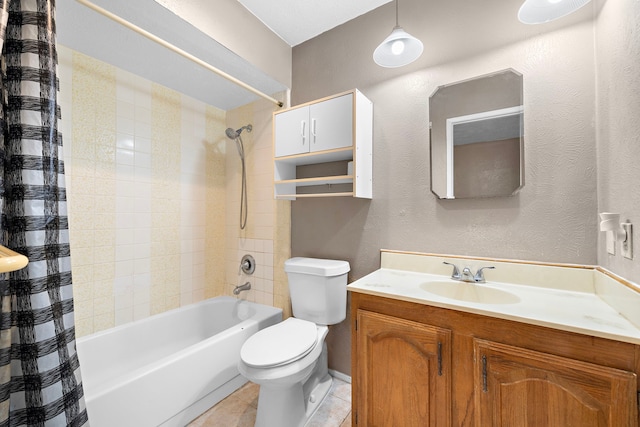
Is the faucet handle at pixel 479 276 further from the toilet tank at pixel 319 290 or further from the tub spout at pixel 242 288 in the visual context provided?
the tub spout at pixel 242 288

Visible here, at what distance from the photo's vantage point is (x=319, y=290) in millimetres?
1655

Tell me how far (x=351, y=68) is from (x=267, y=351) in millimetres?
1865

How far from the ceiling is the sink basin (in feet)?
5.83

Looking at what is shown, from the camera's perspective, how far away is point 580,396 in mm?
801

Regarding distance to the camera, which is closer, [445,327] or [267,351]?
[445,327]

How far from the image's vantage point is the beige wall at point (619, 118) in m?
0.86

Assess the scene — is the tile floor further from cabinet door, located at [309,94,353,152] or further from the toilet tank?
cabinet door, located at [309,94,353,152]

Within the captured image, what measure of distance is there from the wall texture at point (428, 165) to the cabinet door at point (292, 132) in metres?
0.32

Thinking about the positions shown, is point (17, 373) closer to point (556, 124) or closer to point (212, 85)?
point (212, 85)

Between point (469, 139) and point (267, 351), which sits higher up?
point (469, 139)

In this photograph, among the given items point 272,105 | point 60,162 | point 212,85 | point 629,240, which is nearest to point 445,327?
point 629,240

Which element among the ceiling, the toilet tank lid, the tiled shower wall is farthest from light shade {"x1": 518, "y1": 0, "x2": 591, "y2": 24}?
the tiled shower wall

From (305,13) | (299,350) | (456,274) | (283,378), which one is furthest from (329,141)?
(283,378)

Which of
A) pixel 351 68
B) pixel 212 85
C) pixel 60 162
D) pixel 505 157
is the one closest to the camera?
pixel 60 162
